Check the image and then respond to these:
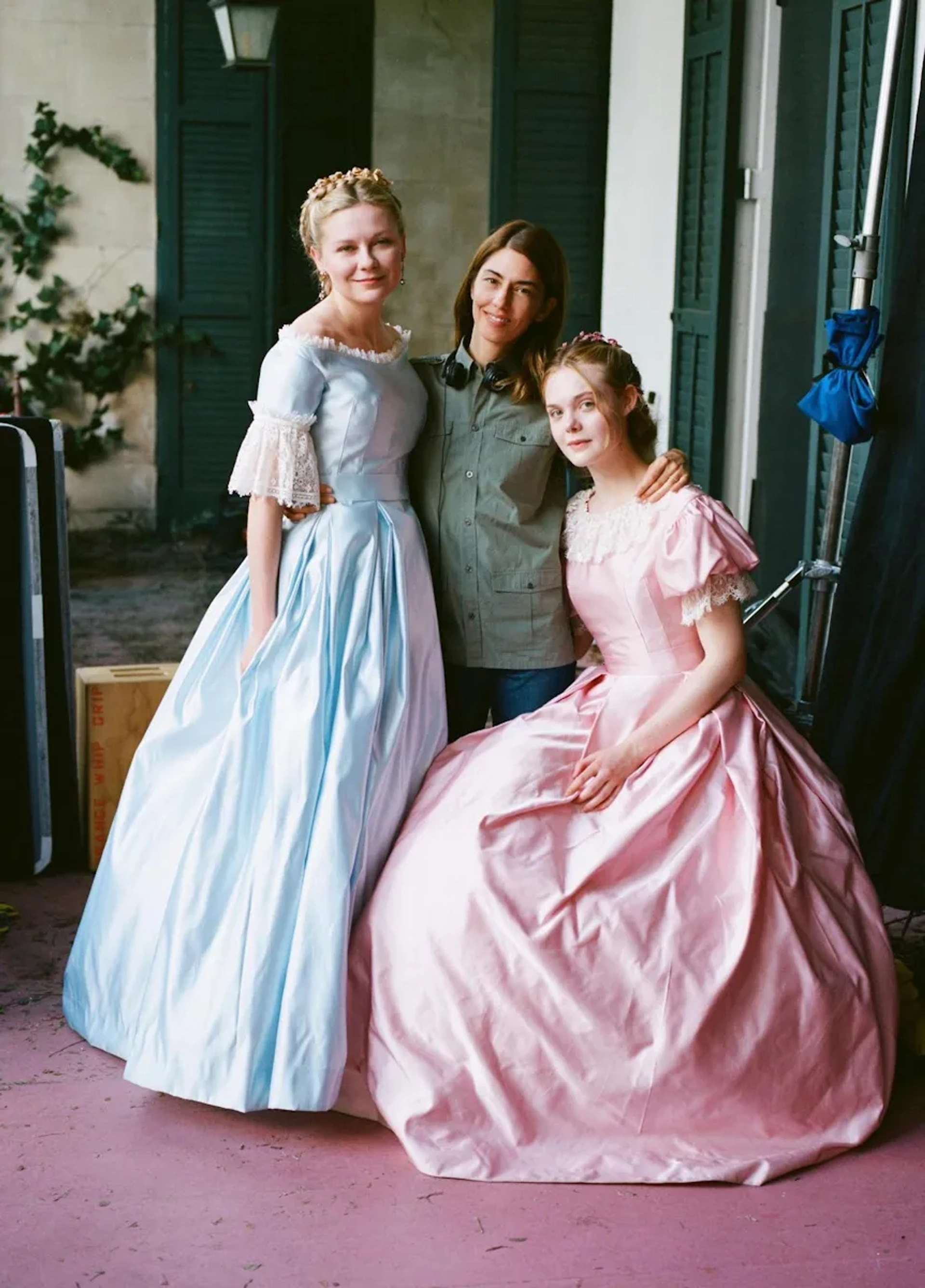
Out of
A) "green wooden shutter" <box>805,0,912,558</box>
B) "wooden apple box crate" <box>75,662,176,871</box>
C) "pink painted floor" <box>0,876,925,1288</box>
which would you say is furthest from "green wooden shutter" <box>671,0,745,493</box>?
"pink painted floor" <box>0,876,925,1288</box>

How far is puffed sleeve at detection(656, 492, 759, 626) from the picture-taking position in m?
2.61

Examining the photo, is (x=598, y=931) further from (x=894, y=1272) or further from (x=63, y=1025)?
(x=63, y=1025)

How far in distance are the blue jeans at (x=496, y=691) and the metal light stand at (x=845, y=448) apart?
0.38m

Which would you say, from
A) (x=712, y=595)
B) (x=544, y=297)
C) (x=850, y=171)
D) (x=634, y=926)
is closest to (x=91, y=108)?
(x=850, y=171)

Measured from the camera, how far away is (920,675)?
2785 millimetres

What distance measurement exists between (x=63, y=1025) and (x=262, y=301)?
5657 mm

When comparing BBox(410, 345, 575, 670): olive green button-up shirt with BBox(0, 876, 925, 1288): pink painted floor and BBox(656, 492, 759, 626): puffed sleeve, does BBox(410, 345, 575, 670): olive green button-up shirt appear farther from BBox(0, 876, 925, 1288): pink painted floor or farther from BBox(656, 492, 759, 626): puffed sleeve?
BBox(0, 876, 925, 1288): pink painted floor

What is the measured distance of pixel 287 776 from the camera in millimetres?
2641

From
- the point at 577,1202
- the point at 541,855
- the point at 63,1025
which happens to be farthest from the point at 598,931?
the point at 63,1025

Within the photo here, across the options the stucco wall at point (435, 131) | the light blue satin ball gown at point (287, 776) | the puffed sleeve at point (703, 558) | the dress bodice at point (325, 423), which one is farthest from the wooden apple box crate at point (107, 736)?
the stucco wall at point (435, 131)

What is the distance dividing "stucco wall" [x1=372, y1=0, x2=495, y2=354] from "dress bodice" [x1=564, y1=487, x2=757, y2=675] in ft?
20.1

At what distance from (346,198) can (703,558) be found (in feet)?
2.77

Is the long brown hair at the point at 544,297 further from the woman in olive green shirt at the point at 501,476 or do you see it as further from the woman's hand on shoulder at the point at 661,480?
the woman's hand on shoulder at the point at 661,480

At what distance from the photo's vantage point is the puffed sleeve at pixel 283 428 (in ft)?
8.74
